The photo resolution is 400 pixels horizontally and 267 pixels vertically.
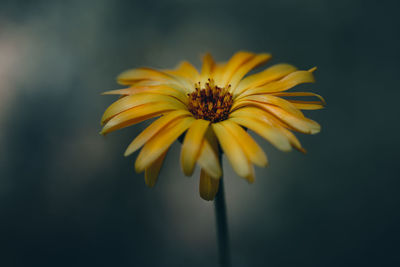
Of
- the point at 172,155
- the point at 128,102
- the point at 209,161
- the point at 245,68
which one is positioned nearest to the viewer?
the point at 209,161

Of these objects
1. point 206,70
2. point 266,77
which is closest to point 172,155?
point 206,70

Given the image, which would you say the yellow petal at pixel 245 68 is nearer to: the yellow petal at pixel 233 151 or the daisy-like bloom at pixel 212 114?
the daisy-like bloom at pixel 212 114

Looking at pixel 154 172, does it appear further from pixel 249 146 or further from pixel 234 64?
pixel 234 64

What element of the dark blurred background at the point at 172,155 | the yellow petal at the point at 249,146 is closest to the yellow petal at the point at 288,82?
the yellow petal at the point at 249,146

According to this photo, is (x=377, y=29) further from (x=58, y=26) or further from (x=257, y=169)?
(x=58, y=26)

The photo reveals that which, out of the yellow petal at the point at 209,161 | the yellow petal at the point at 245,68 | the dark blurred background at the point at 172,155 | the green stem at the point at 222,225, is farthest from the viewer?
the dark blurred background at the point at 172,155

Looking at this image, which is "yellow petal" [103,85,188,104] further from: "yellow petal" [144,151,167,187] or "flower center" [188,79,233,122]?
"yellow petal" [144,151,167,187]
